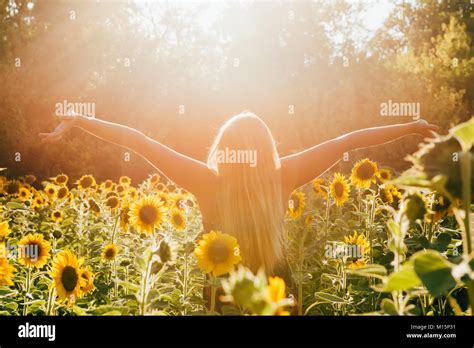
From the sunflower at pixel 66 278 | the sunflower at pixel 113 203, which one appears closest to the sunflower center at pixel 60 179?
the sunflower at pixel 113 203

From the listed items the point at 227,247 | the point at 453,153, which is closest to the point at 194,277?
the point at 227,247

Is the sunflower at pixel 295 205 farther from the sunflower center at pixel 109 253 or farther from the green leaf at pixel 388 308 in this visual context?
the green leaf at pixel 388 308

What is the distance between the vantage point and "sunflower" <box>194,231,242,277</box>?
1219 millimetres

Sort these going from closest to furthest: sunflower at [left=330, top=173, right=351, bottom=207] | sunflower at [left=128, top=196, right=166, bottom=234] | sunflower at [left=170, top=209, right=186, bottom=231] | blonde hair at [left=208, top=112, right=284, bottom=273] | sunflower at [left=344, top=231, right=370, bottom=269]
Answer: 1. blonde hair at [left=208, top=112, right=284, bottom=273]
2. sunflower at [left=128, top=196, right=166, bottom=234]
3. sunflower at [left=344, top=231, right=370, bottom=269]
4. sunflower at [left=170, top=209, right=186, bottom=231]
5. sunflower at [left=330, top=173, right=351, bottom=207]

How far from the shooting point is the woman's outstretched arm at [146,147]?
1611 millimetres

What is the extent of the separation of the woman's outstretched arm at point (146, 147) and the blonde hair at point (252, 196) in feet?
0.26

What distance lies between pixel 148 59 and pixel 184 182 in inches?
498

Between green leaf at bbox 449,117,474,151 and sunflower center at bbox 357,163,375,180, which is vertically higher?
sunflower center at bbox 357,163,375,180

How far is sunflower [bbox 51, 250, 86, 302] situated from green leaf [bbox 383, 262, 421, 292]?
3.89ft

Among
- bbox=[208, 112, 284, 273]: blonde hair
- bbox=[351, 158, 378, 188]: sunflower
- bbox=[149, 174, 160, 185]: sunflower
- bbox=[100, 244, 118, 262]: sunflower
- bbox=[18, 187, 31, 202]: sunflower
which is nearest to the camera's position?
bbox=[208, 112, 284, 273]: blonde hair

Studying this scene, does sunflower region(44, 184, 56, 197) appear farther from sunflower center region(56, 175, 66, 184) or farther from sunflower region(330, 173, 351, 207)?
sunflower region(330, 173, 351, 207)

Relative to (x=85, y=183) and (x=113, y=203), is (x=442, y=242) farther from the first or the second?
(x=85, y=183)

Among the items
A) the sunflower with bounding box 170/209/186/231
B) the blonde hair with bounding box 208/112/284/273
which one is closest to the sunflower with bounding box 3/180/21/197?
the sunflower with bounding box 170/209/186/231

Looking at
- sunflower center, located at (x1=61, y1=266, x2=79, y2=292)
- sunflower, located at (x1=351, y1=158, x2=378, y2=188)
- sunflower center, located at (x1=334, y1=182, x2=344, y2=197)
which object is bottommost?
sunflower center, located at (x1=61, y1=266, x2=79, y2=292)
